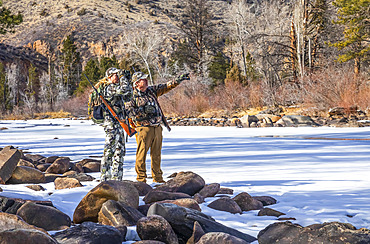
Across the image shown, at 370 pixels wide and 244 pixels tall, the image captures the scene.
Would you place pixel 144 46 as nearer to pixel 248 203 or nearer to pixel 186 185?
pixel 186 185

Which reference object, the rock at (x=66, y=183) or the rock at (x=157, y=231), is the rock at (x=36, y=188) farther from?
the rock at (x=157, y=231)

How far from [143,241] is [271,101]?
2103 centimetres

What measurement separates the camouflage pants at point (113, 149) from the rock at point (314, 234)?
2679mm

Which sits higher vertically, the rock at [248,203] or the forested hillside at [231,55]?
the forested hillside at [231,55]

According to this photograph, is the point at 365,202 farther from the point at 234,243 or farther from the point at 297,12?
the point at 297,12

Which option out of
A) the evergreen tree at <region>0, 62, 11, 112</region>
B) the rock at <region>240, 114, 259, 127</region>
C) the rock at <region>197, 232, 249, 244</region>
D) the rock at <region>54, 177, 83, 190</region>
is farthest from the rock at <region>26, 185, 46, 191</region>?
the evergreen tree at <region>0, 62, 11, 112</region>

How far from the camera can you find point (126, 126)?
514cm

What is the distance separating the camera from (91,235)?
9.49ft

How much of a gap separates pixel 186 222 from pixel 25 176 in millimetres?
3369

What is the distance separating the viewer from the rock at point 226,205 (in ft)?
12.9

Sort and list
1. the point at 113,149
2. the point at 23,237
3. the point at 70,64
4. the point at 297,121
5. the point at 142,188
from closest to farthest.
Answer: the point at 23,237
the point at 142,188
the point at 113,149
the point at 297,121
the point at 70,64

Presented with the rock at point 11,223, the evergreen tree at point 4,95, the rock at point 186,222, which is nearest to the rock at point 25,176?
the rock at point 11,223

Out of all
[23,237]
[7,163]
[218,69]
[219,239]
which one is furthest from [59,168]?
[218,69]

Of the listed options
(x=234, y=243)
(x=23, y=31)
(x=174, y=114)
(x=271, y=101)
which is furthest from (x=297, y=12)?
(x=23, y=31)
